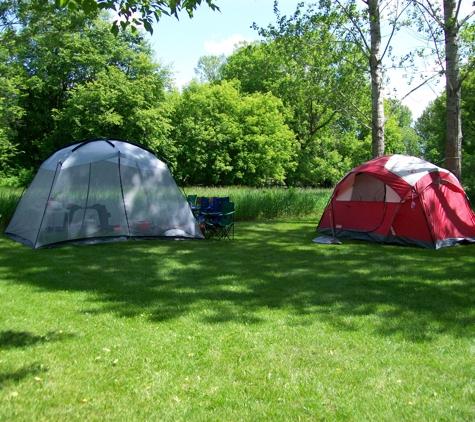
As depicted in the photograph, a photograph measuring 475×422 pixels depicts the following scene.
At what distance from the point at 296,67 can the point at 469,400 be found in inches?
534

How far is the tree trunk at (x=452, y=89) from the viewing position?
980 cm

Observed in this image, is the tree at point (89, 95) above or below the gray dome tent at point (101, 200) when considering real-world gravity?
above

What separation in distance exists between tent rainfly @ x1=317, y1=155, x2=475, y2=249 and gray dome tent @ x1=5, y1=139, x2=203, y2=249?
11.8 ft

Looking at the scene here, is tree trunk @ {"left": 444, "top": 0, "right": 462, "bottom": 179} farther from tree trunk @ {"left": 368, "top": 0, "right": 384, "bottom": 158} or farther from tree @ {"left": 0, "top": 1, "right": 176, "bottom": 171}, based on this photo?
tree @ {"left": 0, "top": 1, "right": 176, "bottom": 171}

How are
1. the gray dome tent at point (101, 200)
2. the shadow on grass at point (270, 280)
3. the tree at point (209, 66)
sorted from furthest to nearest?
the tree at point (209, 66) < the gray dome tent at point (101, 200) < the shadow on grass at point (270, 280)

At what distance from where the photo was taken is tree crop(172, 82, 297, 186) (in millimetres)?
26688

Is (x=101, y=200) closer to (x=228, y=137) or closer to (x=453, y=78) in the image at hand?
(x=453, y=78)

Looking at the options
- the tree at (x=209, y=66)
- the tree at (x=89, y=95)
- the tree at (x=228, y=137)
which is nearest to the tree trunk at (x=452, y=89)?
the tree at (x=89, y=95)

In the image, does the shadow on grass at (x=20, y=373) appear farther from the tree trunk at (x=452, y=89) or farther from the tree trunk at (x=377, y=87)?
the tree trunk at (x=377, y=87)

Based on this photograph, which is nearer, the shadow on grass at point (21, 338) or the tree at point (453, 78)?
the shadow on grass at point (21, 338)

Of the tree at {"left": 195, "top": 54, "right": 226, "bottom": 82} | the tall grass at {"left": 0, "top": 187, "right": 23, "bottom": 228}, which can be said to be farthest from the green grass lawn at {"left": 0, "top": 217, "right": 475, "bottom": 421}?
the tree at {"left": 195, "top": 54, "right": 226, "bottom": 82}

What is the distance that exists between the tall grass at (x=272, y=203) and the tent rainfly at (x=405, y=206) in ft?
14.6

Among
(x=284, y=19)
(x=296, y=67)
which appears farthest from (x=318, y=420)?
(x=296, y=67)

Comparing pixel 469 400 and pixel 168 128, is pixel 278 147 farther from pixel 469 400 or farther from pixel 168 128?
pixel 469 400
